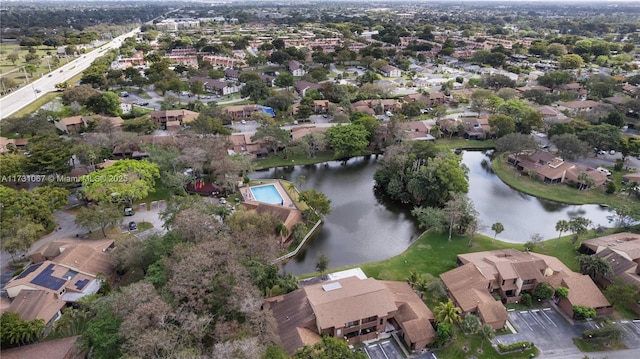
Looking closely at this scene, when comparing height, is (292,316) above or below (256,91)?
below

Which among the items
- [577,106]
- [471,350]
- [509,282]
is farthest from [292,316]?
[577,106]

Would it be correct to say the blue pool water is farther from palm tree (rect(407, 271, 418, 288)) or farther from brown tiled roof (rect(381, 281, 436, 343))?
brown tiled roof (rect(381, 281, 436, 343))

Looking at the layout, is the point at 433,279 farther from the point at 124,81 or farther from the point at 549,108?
the point at 124,81

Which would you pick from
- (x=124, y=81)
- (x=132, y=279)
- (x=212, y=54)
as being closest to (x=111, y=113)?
(x=124, y=81)

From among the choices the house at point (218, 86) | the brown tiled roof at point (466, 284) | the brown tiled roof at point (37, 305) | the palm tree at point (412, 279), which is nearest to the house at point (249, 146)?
the brown tiled roof at point (37, 305)

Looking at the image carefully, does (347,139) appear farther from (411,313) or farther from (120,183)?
(411,313)
